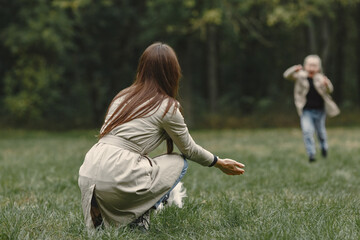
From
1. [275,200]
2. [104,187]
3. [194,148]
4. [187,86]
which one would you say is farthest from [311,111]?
[187,86]

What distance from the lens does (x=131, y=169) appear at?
12.0 feet

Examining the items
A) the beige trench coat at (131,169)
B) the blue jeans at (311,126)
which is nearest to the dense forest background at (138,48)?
the blue jeans at (311,126)

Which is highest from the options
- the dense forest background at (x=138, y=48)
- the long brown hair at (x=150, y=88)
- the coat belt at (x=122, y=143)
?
the long brown hair at (x=150, y=88)

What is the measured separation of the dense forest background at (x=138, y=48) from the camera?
68.5 feet

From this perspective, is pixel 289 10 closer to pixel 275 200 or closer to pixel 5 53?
pixel 5 53

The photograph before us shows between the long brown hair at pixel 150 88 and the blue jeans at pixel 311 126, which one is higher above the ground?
the long brown hair at pixel 150 88

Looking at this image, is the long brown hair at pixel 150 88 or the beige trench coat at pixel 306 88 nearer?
the long brown hair at pixel 150 88

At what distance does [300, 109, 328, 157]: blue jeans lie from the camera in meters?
9.23

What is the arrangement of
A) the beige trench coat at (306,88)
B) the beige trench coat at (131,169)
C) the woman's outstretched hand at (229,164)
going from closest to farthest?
1. the beige trench coat at (131,169)
2. the woman's outstretched hand at (229,164)
3. the beige trench coat at (306,88)

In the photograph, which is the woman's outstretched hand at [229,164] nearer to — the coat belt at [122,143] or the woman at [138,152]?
the woman at [138,152]

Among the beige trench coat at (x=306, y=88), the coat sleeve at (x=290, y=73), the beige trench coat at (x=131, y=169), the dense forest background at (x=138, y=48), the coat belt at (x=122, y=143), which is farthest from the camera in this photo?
the dense forest background at (x=138, y=48)

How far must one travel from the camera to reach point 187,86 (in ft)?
77.1

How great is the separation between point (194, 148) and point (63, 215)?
142 centimetres

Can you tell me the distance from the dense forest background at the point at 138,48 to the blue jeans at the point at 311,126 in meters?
10.3
